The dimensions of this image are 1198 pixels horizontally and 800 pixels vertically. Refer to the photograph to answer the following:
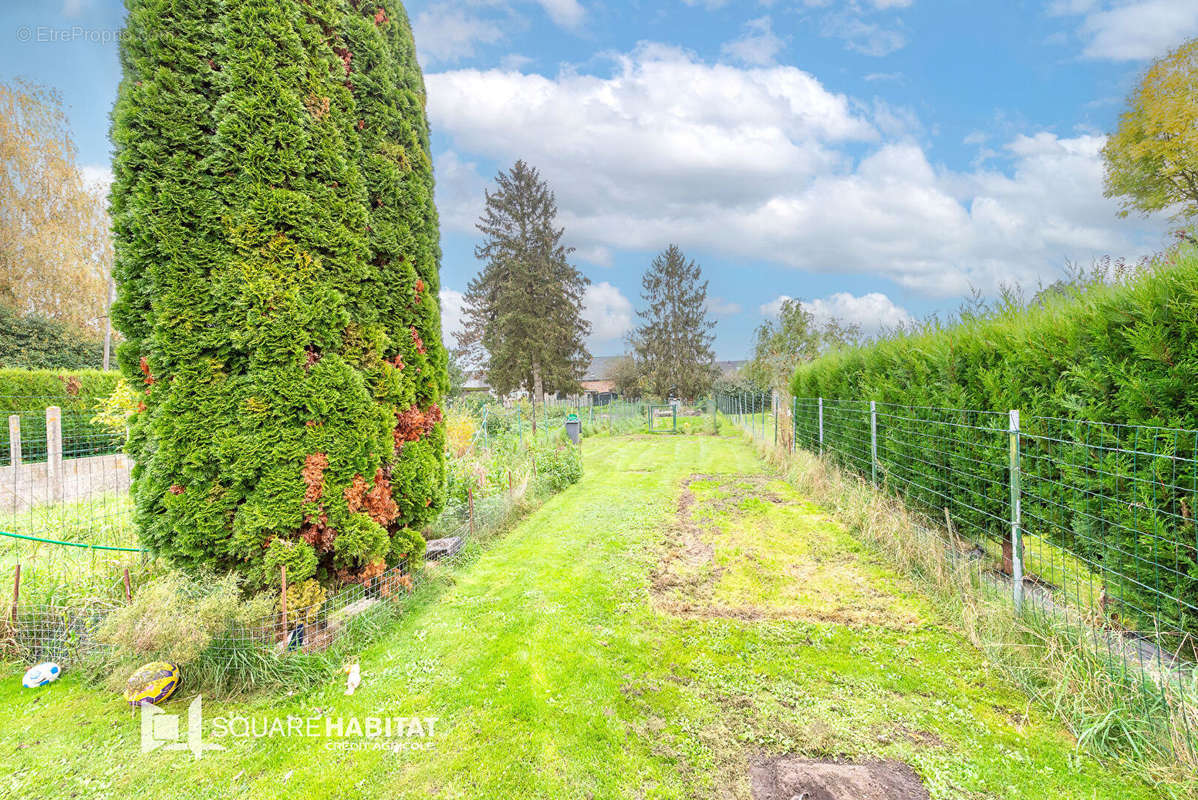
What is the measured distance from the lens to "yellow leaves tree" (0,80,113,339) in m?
17.9

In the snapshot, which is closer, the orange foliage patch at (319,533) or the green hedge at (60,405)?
the orange foliage patch at (319,533)

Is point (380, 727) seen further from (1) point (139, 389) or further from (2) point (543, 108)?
(2) point (543, 108)

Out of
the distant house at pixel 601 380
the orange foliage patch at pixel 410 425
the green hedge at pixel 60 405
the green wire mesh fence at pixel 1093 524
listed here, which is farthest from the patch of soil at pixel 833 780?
the distant house at pixel 601 380

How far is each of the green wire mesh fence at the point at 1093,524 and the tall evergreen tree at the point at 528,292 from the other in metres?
20.7

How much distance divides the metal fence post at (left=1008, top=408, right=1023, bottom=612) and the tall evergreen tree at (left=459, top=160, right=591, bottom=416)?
71.3 ft

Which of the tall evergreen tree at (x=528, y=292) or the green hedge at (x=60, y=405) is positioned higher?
the tall evergreen tree at (x=528, y=292)

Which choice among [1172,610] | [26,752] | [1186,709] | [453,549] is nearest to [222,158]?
[26,752]

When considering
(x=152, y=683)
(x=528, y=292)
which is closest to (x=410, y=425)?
(x=152, y=683)

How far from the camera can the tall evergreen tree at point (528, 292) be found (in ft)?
79.9

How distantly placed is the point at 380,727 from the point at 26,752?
5.30ft

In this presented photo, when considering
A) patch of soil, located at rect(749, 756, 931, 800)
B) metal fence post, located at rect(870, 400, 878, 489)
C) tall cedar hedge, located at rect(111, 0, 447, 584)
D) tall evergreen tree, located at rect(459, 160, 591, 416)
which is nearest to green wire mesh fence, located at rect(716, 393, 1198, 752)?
metal fence post, located at rect(870, 400, 878, 489)

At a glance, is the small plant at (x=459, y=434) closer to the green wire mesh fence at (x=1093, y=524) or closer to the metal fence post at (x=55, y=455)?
the metal fence post at (x=55, y=455)

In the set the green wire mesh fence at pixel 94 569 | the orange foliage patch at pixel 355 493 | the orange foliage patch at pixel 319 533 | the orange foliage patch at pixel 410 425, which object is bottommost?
the green wire mesh fence at pixel 94 569

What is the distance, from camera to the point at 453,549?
504 cm
